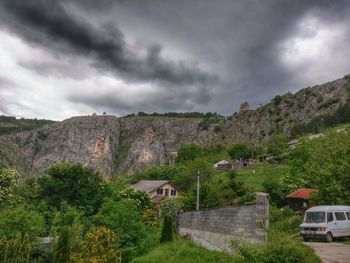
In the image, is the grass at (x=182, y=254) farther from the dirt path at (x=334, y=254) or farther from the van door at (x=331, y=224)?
the van door at (x=331, y=224)

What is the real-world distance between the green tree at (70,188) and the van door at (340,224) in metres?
30.6

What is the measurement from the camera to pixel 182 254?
2561 cm

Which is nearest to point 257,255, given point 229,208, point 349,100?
point 229,208

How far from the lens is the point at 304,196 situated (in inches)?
1849

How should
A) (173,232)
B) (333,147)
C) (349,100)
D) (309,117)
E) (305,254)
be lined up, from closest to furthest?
(305,254), (173,232), (333,147), (349,100), (309,117)

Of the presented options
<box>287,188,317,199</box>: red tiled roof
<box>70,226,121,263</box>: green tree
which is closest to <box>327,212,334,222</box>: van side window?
<box>70,226,121,263</box>: green tree

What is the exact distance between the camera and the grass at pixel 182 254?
2289cm

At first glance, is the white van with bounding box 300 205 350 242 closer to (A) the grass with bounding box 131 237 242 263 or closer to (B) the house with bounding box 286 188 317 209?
(A) the grass with bounding box 131 237 242 263

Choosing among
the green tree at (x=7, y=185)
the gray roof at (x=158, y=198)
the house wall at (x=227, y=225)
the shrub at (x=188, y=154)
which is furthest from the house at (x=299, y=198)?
the shrub at (x=188, y=154)

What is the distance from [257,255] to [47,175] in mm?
40113

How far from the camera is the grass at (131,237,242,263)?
75.1ft

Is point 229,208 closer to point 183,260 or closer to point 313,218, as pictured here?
point 183,260

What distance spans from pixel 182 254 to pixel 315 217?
902cm

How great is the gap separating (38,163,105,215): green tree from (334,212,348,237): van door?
30.6m
